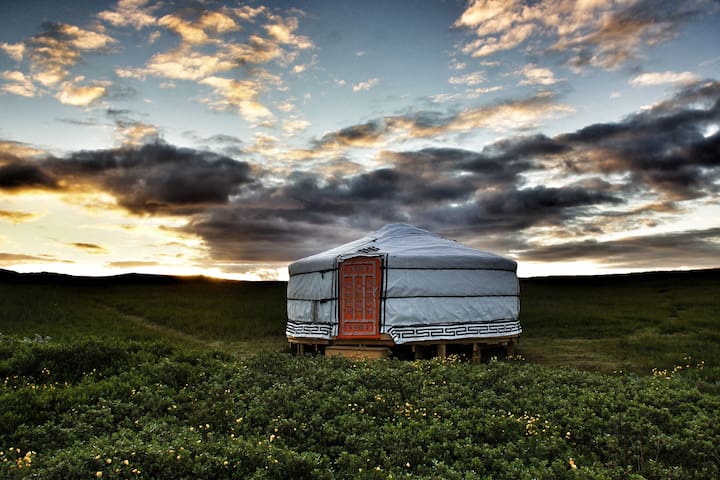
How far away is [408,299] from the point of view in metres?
12.3

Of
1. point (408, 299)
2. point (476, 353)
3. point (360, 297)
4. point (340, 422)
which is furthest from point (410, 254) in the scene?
point (340, 422)

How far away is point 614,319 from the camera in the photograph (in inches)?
868

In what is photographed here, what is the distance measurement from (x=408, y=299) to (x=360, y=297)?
1132 millimetres

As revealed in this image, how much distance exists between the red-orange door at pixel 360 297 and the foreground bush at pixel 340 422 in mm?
3187

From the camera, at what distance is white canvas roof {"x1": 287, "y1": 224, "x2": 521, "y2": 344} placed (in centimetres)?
1227

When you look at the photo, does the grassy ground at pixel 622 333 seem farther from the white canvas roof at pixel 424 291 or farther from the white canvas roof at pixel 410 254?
the white canvas roof at pixel 410 254

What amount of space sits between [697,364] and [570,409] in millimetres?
7014

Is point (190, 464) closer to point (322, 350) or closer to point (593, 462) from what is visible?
point (593, 462)

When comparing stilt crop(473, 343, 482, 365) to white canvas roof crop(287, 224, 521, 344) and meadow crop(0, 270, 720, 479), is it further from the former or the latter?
meadow crop(0, 270, 720, 479)

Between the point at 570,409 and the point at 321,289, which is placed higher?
the point at 321,289

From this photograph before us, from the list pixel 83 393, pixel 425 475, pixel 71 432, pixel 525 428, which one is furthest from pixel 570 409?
pixel 83 393

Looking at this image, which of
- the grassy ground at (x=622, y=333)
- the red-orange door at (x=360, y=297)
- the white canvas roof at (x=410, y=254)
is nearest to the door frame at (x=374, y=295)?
the red-orange door at (x=360, y=297)

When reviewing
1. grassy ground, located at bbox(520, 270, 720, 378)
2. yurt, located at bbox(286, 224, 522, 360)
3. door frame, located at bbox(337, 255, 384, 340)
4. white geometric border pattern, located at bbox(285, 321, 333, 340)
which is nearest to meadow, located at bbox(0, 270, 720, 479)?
grassy ground, located at bbox(520, 270, 720, 378)

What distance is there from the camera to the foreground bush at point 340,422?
4957mm
